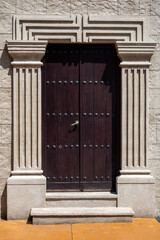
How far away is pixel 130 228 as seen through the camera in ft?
15.0

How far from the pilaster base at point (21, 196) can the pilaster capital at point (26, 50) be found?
1771mm

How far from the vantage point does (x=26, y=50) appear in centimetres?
502

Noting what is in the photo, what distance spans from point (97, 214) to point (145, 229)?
69 cm

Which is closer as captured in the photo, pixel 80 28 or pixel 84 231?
pixel 84 231

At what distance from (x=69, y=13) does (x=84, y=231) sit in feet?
10.4

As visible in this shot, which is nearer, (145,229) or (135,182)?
(145,229)

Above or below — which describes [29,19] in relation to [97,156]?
above

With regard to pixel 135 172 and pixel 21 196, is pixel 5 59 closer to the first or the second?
pixel 21 196

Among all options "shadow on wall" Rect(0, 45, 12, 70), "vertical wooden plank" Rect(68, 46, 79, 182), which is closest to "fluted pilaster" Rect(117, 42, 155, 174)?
"vertical wooden plank" Rect(68, 46, 79, 182)

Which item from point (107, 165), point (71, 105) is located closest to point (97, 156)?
point (107, 165)

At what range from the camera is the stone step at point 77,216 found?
15.6 ft

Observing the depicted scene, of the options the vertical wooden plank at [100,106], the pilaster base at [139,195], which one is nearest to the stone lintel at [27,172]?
the vertical wooden plank at [100,106]

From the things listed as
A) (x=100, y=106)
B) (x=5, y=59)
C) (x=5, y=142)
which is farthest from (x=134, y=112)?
(x=5, y=59)

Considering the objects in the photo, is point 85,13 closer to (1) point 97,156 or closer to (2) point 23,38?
(2) point 23,38
